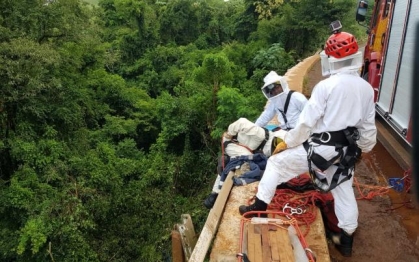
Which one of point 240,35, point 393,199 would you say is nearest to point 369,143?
point 393,199

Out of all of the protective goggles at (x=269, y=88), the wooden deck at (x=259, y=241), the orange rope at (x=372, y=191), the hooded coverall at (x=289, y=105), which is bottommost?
the orange rope at (x=372, y=191)

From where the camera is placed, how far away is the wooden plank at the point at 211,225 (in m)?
3.52

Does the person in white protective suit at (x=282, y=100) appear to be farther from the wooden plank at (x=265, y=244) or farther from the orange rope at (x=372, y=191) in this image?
the wooden plank at (x=265, y=244)

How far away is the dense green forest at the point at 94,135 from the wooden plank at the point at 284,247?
4576mm

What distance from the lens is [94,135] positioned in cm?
1464

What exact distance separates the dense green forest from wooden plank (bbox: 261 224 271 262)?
14.8 ft

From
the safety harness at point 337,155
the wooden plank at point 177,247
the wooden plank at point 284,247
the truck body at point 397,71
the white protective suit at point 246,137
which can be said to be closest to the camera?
the wooden plank at point 284,247

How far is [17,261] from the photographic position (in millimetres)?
9125

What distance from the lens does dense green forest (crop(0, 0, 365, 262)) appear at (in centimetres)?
909

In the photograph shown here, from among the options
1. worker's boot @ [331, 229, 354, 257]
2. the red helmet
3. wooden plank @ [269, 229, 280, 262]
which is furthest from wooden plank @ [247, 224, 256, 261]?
the red helmet

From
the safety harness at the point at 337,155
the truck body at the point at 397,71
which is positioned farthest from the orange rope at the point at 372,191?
the safety harness at the point at 337,155

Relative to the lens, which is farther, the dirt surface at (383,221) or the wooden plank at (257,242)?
the dirt surface at (383,221)

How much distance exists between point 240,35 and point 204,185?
13.7 m

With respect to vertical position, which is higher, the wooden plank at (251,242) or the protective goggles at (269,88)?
the protective goggles at (269,88)
